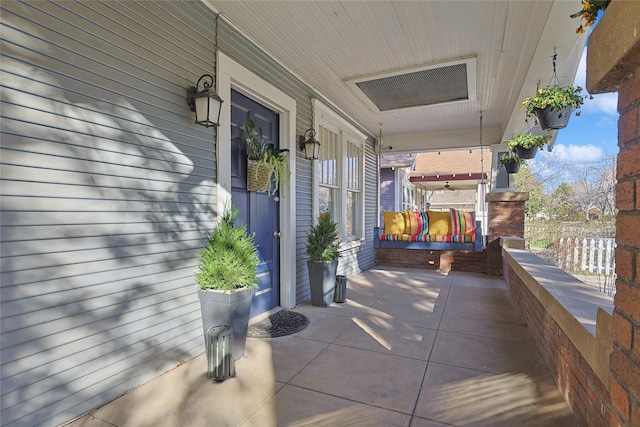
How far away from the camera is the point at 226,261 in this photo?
2.46 meters

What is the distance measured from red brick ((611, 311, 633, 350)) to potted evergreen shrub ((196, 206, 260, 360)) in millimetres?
2099

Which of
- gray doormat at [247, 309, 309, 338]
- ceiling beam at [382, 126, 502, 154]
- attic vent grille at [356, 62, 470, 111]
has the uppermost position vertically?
attic vent grille at [356, 62, 470, 111]

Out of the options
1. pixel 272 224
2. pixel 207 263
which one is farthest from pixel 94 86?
pixel 272 224

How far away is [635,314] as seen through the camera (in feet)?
2.89

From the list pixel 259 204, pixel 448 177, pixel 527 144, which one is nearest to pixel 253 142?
pixel 259 204

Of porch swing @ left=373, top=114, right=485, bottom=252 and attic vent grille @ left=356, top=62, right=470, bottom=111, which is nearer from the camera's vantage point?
attic vent grille @ left=356, top=62, right=470, bottom=111

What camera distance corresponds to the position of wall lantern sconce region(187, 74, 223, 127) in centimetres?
258

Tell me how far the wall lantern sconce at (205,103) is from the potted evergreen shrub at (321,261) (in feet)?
6.03

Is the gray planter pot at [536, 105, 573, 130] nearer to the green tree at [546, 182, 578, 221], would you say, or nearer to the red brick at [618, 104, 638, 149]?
the red brick at [618, 104, 638, 149]

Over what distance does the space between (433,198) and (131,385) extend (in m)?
21.2

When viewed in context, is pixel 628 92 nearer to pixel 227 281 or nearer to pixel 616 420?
pixel 616 420

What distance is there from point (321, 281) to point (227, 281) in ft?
5.60

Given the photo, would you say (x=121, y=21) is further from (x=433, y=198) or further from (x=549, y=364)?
(x=433, y=198)

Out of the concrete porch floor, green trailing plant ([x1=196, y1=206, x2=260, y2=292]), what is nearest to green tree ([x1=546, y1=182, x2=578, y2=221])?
the concrete porch floor
